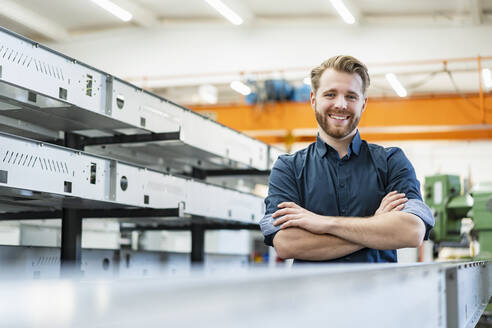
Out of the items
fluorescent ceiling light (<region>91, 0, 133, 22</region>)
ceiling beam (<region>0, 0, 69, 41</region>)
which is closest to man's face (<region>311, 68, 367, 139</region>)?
fluorescent ceiling light (<region>91, 0, 133, 22</region>)

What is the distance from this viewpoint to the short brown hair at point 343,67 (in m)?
1.59

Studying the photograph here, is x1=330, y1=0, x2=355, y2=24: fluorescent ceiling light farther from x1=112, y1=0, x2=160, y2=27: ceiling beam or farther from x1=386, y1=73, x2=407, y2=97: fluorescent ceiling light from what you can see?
x1=112, y1=0, x2=160, y2=27: ceiling beam

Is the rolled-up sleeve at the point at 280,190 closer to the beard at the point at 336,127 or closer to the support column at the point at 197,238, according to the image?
the beard at the point at 336,127

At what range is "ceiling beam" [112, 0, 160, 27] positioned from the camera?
10297 mm

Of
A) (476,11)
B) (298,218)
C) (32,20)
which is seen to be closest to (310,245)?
(298,218)

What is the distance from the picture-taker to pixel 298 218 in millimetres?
1565

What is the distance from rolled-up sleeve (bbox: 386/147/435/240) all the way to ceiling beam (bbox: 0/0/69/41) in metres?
9.36

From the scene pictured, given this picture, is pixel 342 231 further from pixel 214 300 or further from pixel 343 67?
pixel 214 300

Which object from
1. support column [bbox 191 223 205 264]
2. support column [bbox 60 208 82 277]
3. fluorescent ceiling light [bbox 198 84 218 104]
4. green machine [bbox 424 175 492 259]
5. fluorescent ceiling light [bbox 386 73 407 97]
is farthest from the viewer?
fluorescent ceiling light [bbox 198 84 218 104]

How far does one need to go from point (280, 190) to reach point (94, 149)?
1.82 m

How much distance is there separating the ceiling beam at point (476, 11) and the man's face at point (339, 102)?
8074 mm

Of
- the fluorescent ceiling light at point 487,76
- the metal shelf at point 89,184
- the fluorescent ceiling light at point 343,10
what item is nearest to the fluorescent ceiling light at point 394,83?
the fluorescent ceiling light at point 343,10

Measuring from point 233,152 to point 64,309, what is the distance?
133 inches

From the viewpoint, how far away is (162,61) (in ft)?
35.5
